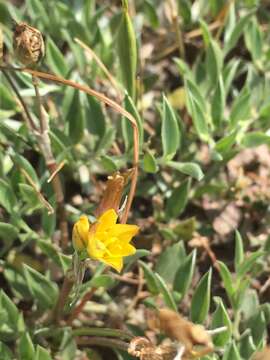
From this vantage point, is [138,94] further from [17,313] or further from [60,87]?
[17,313]

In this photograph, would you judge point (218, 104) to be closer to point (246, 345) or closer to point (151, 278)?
point (151, 278)

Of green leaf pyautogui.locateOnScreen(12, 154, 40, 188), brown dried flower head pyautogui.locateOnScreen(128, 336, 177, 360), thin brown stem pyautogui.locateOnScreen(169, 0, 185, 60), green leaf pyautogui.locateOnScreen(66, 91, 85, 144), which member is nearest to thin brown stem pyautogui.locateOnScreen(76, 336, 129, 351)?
brown dried flower head pyautogui.locateOnScreen(128, 336, 177, 360)

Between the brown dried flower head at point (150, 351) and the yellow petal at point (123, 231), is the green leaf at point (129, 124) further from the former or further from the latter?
the brown dried flower head at point (150, 351)

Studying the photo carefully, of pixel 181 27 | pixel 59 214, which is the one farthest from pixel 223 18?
pixel 59 214

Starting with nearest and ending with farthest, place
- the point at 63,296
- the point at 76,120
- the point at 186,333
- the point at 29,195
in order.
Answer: the point at 186,333 → the point at 63,296 → the point at 29,195 → the point at 76,120

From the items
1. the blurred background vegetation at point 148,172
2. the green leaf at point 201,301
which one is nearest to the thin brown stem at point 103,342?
the blurred background vegetation at point 148,172

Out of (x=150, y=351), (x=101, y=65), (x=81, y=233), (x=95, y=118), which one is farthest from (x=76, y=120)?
(x=150, y=351)

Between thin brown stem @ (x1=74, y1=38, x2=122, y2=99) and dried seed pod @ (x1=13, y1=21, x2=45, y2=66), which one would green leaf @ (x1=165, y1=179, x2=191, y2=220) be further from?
dried seed pod @ (x1=13, y1=21, x2=45, y2=66)

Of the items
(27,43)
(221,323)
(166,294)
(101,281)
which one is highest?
(27,43)
